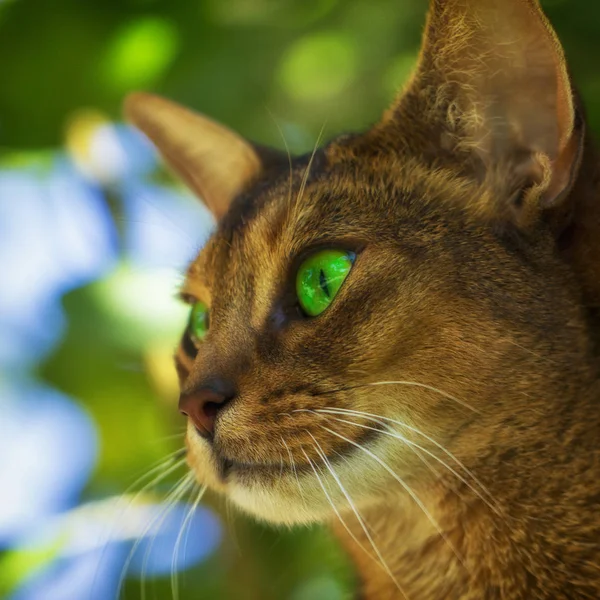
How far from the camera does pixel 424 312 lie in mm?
961

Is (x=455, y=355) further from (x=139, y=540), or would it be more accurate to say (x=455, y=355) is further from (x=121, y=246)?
(x=121, y=246)

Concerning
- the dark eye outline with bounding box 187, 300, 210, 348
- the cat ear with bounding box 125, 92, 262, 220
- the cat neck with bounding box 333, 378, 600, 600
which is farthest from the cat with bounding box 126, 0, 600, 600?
the cat ear with bounding box 125, 92, 262, 220

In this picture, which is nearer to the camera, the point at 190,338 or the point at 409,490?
the point at 409,490

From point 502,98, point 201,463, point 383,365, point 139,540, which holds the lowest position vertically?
point 139,540

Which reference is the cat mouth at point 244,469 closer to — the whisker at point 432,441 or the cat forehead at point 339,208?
the whisker at point 432,441

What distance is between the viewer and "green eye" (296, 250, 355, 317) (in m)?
1.02

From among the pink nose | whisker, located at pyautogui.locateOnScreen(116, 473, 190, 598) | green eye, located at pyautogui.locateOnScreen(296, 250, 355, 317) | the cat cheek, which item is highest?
green eye, located at pyautogui.locateOnScreen(296, 250, 355, 317)

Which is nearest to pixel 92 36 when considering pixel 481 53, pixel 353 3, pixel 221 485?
pixel 353 3

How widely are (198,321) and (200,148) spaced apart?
0.39 metres

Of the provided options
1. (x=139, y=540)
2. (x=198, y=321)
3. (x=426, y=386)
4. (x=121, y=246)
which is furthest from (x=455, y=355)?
(x=121, y=246)

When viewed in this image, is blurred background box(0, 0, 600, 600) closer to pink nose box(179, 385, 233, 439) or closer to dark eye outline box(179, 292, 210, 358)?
dark eye outline box(179, 292, 210, 358)

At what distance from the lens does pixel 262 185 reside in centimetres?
131

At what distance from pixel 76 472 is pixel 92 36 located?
1053mm

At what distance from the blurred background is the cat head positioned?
451mm
